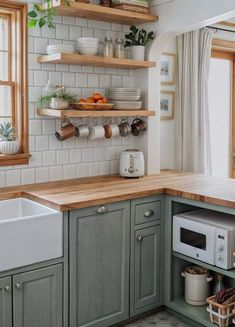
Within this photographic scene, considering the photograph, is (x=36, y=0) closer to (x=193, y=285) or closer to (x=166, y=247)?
(x=166, y=247)

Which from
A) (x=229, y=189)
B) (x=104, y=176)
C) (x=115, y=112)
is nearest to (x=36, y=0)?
(x=115, y=112)

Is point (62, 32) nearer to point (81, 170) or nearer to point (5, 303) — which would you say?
point (81, 170)

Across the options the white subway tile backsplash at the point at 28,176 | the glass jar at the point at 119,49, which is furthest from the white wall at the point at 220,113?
the white subway tile backsplash at the point at 28,176

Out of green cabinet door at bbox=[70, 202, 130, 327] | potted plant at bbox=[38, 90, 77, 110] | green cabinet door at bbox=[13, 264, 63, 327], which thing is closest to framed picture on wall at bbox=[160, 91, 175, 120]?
potted plant at bbox=[38, 90, 77, 110]

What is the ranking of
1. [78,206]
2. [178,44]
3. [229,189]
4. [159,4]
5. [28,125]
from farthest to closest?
[178,44], [159,4], [28,125], [229,189], [78,206]

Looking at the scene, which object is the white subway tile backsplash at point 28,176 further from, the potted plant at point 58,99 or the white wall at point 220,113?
the white wall at point 220,113

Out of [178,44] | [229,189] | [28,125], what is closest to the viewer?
[229,189]

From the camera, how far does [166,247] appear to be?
3283mm

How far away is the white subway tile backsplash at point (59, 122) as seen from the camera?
11.0ft

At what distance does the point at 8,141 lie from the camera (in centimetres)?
327

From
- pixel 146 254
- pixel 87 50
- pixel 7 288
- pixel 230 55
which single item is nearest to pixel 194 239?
pixel 146 254

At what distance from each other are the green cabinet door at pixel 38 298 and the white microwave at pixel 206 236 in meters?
0.91

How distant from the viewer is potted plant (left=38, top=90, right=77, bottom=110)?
129 inches

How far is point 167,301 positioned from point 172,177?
3.21 ft
